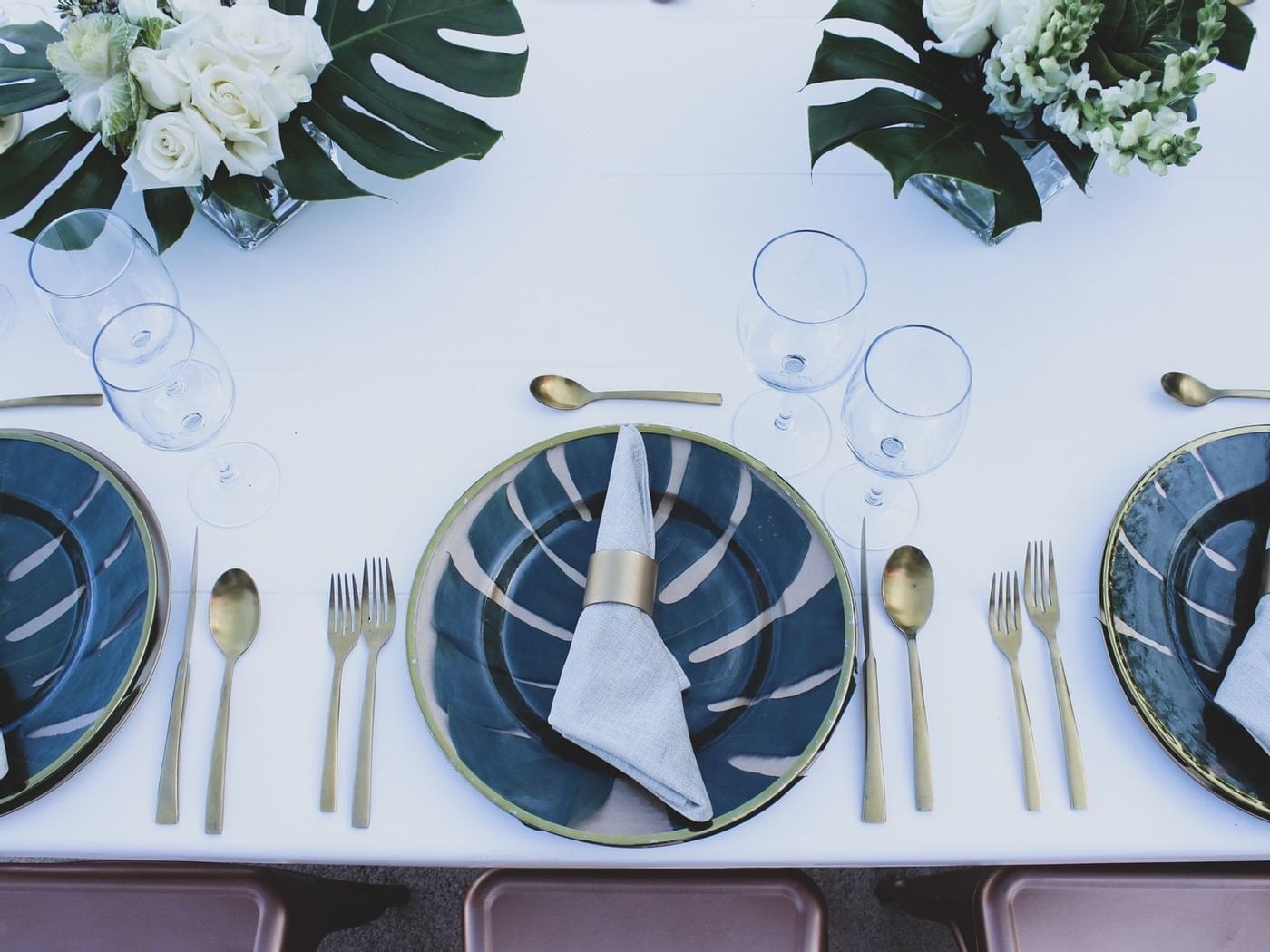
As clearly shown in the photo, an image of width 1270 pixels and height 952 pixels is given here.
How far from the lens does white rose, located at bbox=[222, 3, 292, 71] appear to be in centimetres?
79

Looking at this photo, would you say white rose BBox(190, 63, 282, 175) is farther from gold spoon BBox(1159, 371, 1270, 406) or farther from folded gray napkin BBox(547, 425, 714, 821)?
gold spoon BBox(1159, 371, 1270, 406)

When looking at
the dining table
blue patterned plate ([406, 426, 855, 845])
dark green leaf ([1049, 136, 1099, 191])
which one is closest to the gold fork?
the dining table

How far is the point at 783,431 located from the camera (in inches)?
34.2

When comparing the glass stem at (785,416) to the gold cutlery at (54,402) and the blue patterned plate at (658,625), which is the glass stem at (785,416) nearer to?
the blue patterned plate at (658,625)

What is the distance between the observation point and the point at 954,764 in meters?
0.75

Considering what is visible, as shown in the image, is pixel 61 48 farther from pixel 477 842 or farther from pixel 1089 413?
pixel 1089 413

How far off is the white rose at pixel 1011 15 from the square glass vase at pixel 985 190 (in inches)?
4.8

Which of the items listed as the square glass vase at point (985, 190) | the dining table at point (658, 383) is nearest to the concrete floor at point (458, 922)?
the dining table at point (658, 383)

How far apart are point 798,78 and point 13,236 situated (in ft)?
2.63

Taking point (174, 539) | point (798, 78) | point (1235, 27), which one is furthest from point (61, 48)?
point (1235, 27)

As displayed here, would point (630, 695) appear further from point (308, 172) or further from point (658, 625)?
point (308, 172)

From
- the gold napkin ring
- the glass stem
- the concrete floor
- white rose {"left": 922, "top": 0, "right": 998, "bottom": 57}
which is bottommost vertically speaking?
the concrete floor

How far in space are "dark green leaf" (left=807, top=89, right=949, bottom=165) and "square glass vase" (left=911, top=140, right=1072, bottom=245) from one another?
0.06 metres

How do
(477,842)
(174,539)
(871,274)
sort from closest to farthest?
(477,842) < (174,539) < (871,274)
